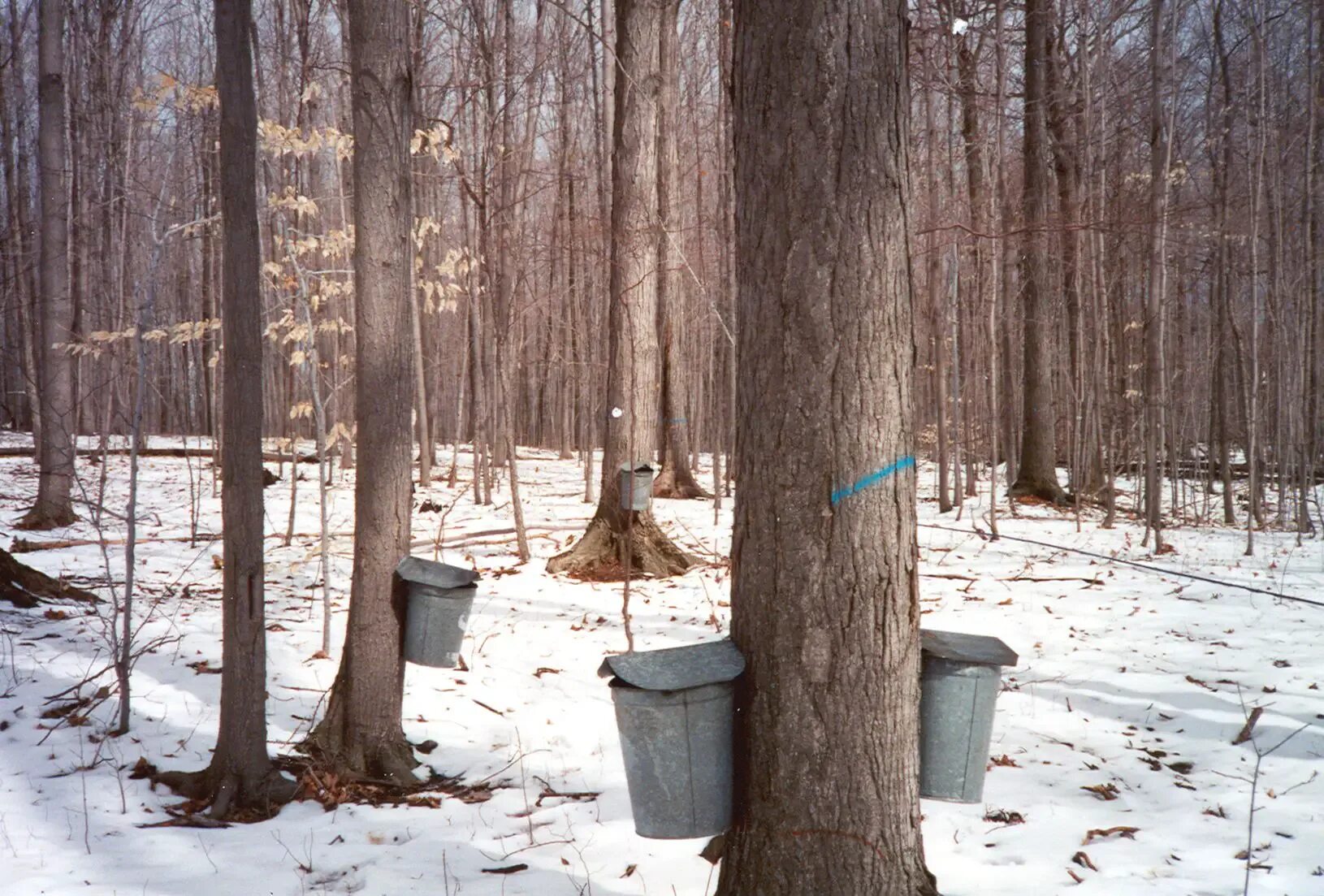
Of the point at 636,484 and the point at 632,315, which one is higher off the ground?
the point at 632,315

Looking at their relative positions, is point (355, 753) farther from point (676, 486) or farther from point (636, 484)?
point (676, 486)

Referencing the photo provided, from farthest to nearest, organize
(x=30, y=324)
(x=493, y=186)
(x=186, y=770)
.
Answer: (x=30, y=324) → (x=493, y=186) → (x=186, y=770)

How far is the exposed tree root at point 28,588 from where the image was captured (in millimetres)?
5953

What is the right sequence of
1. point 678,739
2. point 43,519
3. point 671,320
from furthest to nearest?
point 671,320
point 43,519
point 678,739

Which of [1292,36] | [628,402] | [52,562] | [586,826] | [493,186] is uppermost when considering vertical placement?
[1292,36]

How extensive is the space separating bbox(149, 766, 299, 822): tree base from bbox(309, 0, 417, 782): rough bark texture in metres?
0.28

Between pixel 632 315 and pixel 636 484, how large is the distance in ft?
5.54

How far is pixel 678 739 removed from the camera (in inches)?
85.7

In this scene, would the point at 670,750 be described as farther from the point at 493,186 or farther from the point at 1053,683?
the point at 493,186

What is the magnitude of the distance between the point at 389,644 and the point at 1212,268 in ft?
48.4

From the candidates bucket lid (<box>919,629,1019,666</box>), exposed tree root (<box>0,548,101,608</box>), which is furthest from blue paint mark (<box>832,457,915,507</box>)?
exposed tree root (<box>0,548,101,608</box>)

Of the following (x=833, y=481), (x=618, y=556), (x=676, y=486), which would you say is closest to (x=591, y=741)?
(x=833, y=481)

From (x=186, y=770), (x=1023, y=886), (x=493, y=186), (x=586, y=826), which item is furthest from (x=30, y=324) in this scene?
(x=1023, y=886)

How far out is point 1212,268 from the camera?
13.6 m
